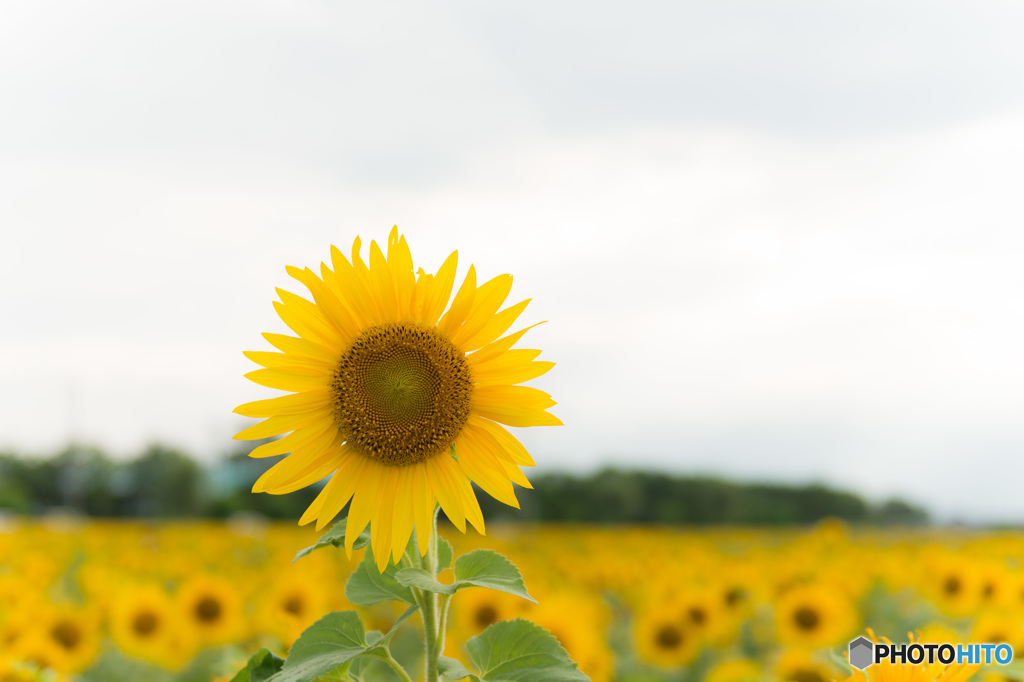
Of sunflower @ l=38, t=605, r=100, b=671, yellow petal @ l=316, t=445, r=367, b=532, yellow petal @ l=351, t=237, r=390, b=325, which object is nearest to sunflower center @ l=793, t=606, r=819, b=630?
sunflower @ l=38, t=605, r=100, b=671

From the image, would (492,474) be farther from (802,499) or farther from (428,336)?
(802,499)

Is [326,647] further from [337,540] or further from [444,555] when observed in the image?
[444,555]

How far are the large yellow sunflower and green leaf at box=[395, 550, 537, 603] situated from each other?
10 centimetres

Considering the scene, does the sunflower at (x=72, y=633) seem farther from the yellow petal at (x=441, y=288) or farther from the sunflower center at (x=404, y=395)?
the yellow petal at (x=441, y=288)

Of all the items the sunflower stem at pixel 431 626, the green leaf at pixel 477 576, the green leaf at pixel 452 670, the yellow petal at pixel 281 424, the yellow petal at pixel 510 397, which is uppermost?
the yellow petal at pixel 510 397

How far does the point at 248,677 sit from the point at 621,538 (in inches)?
525

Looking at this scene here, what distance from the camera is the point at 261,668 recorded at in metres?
1.73

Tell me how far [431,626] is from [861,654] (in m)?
1.25

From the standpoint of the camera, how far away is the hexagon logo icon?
220 centimetres

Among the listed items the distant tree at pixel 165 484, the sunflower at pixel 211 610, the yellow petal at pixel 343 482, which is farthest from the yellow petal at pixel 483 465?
the distant tree at pixel 165 484

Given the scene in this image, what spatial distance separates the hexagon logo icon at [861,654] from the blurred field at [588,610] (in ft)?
6.25

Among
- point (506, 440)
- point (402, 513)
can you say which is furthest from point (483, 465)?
point (402, 513)

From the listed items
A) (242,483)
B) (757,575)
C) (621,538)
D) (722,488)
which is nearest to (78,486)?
(242,483)

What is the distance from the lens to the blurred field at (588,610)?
5.37 m
